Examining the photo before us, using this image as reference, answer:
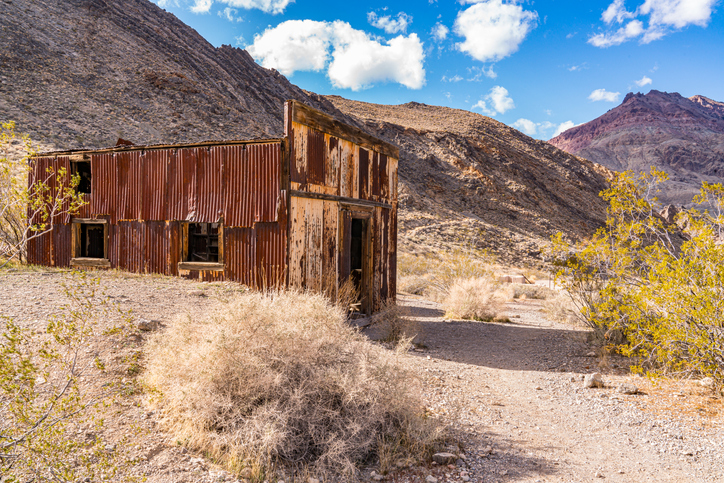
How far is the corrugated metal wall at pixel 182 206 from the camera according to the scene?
8.48 metres

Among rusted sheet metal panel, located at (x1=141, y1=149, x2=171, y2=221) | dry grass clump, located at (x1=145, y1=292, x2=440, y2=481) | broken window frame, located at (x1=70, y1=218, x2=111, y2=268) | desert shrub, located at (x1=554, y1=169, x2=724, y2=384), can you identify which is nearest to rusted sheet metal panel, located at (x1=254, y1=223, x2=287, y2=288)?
rusted sheet metal panel, located at (x1=141, y1=149, x2=171, y2=221)

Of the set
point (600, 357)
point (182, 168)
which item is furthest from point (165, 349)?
point (600, 357)

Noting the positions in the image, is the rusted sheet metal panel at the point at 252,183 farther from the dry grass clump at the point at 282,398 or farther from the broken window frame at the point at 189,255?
the dry grass clump at the point at 282,398

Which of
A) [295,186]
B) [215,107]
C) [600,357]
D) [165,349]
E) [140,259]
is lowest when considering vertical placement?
[600,357]

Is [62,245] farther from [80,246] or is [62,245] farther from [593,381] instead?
[593,381]

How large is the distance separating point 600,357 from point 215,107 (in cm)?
3315

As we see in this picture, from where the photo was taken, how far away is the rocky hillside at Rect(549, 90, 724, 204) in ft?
276

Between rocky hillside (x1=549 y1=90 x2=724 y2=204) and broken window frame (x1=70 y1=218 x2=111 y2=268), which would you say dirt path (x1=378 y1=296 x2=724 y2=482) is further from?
rocky hillside (x1=549 y1=90 x2=724 y2=204)

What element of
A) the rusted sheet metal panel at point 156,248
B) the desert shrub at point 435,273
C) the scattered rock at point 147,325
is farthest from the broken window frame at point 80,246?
the desert shrub at point 435,273

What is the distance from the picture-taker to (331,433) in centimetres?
385

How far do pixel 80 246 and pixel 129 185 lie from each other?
94.0 inches

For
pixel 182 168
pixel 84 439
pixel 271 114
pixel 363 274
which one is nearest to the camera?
pixel 84 439

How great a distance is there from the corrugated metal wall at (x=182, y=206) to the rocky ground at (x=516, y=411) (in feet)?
2.45

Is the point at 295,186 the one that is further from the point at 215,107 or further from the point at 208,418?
the point at 215,107
